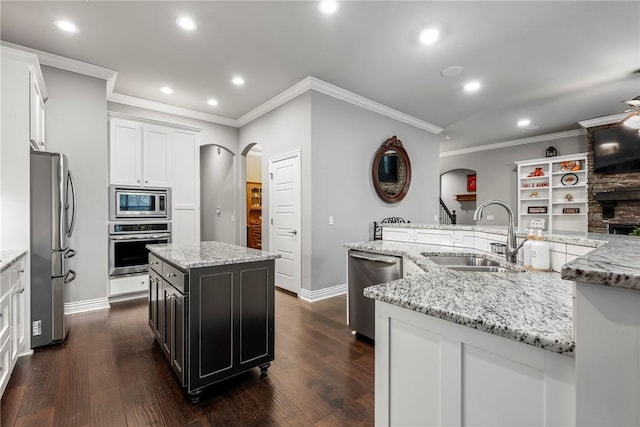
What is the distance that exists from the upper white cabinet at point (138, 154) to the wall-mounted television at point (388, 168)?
3459 millimetres

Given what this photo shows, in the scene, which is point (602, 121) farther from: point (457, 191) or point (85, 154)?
point (85, 154)

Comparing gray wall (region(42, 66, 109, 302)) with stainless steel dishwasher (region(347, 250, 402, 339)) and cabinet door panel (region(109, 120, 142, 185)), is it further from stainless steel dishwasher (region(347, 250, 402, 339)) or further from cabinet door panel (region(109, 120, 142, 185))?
stainless steel dishwasher (region(347, 250, 402, 339))

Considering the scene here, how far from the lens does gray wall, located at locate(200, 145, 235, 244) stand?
A: 5.99 metres

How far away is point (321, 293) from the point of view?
4.10m

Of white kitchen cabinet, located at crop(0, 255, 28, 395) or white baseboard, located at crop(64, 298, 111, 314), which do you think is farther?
white baseboard, located at crop(64, 298, 111, 314)

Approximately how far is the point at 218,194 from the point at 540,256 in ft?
19.2

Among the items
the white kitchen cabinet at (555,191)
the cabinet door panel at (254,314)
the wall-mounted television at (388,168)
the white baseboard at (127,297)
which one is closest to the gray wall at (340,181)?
the wall-mounted television at (388,168)

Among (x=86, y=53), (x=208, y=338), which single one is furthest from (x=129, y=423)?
(x=86, y=53)

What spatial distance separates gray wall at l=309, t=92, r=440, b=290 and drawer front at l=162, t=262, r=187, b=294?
83.5 inches

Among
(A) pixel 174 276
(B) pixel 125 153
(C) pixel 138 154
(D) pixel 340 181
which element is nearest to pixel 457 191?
(D) pixel 340 181

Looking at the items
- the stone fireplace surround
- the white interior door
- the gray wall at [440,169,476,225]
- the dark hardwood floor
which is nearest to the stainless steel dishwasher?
the dark hardwood floor

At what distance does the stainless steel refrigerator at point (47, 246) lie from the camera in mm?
2605

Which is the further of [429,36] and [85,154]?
[85,154]

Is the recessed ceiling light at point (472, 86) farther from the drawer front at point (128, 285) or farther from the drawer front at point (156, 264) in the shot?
the drawer front at point (128, 285)
